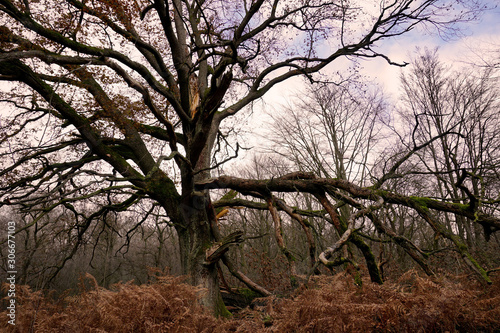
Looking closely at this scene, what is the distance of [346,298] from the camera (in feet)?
8.28

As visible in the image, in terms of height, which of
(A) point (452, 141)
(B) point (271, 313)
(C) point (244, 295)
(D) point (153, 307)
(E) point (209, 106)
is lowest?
(C) point (244, 295)

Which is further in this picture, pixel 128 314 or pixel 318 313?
pixel 128 314

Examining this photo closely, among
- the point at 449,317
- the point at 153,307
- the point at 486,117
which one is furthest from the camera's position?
the point at 486,117

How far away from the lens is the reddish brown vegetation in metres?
2.39

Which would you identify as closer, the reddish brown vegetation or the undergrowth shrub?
the reddish brown vegetation

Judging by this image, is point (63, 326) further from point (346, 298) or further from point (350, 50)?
point (350, 50)

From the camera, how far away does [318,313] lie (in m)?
2.48

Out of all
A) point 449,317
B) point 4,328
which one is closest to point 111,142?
point 4,328

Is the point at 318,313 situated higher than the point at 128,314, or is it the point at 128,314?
the point at 128,314

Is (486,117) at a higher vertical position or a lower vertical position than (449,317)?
higher

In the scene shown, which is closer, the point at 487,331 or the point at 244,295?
the point at 487,331

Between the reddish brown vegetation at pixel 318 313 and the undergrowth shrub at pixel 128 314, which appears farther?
the undergrowth shrub at pixel 128 314

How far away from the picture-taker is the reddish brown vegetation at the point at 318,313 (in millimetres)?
2389

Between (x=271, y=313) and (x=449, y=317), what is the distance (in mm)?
1584
